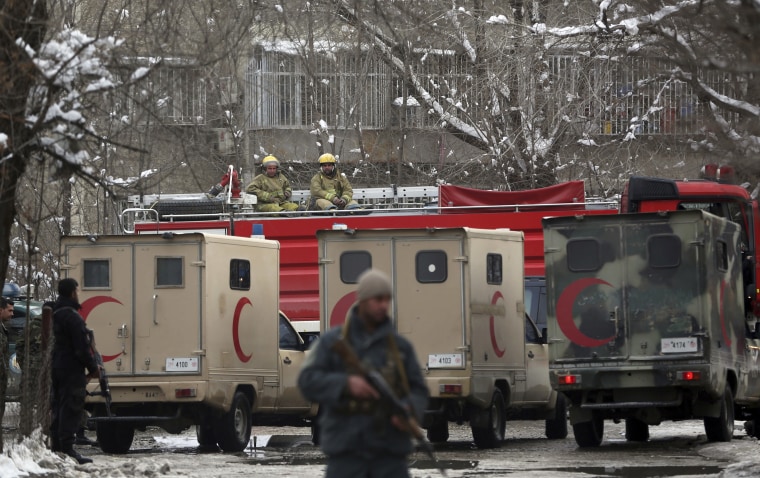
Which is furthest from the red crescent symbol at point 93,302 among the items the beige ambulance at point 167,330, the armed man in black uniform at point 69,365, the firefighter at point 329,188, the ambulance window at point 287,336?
the firefighter at point 329,188

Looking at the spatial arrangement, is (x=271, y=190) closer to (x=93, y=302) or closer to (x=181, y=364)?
(x=93, y=302)

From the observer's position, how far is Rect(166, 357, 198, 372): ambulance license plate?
1927cm

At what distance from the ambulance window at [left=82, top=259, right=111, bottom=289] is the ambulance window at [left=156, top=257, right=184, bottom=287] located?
0.62 m

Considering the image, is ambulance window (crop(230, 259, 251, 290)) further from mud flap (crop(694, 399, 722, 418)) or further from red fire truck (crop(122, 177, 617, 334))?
mud flap (crop(694, 399, 722, 418))

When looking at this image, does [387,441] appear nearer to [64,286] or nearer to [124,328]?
[64,286]

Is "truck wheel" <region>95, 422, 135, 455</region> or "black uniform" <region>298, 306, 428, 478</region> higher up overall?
"black uniform" <region>298, 306, 428, 478</region>

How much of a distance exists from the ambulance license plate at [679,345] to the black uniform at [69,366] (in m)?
6.39

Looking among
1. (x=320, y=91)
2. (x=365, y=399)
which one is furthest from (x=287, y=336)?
(x=320, y=91)

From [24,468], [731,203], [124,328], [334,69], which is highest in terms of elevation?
[334,69]

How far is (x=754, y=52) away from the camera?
1201cm

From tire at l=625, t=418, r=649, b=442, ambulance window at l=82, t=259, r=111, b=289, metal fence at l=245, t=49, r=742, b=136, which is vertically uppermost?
metal fence at l=245, t=49, r=742, b=136

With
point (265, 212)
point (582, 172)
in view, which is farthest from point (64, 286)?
point (582, 172)

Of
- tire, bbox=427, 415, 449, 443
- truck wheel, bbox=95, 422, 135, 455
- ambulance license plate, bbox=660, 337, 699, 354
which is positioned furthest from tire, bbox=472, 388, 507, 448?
truck wheel, bbox=95, 422, 135, 455

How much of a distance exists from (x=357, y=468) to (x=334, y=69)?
27704 millimetres
